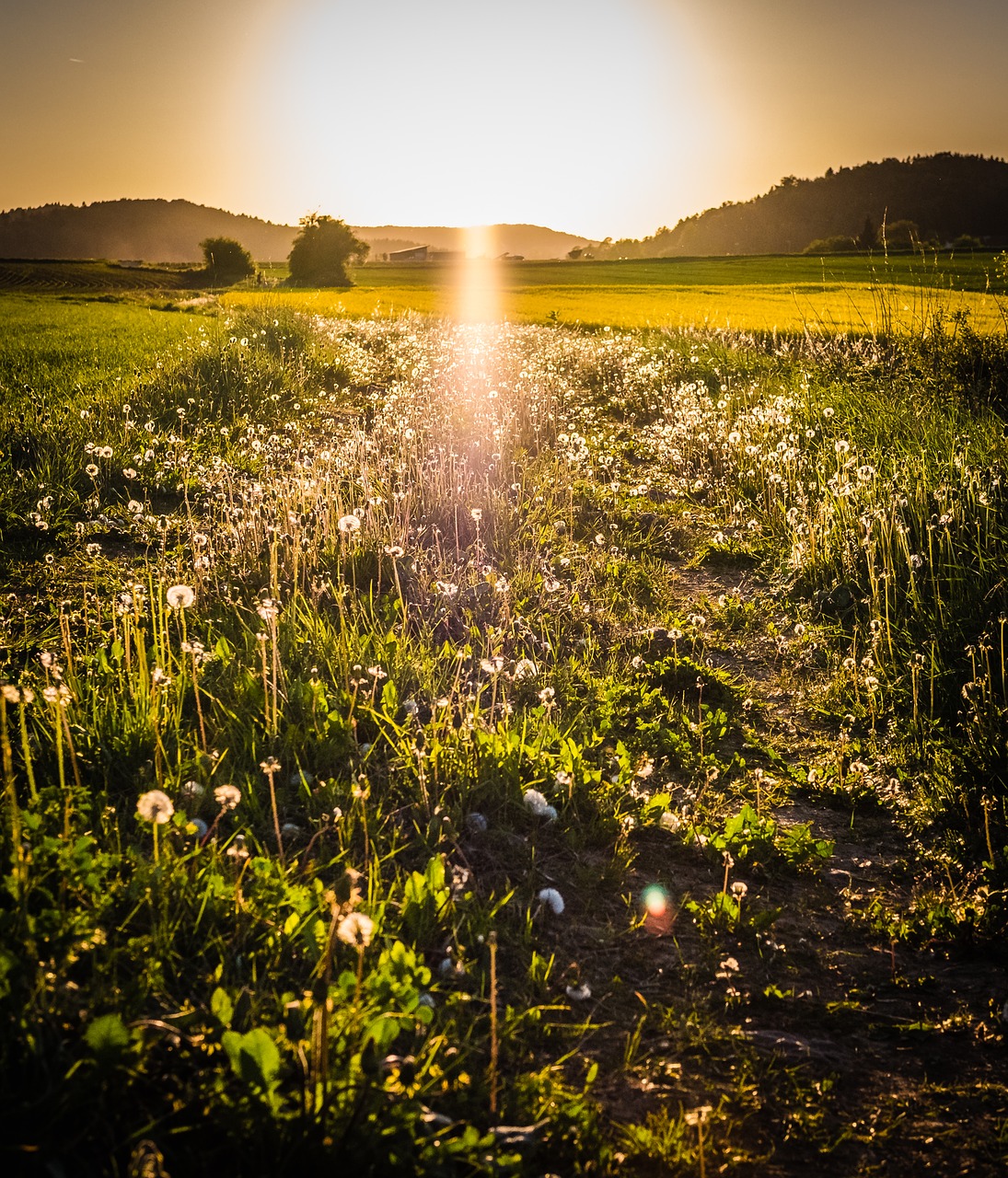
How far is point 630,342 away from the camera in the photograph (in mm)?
17469

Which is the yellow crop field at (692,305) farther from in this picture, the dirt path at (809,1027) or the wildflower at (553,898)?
the wildflower at (553,898)

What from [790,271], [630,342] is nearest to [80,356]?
[630,342]

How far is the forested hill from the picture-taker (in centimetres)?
8988

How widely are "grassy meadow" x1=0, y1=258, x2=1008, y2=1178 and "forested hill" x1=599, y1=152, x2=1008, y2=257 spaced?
9280 cm

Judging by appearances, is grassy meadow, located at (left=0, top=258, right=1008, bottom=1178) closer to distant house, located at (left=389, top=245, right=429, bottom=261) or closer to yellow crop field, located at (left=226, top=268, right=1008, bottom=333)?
yellow crop field, located at (left=226, top=268, right=1008, bottom=333)

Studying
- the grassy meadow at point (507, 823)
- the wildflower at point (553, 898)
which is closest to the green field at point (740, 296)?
the grassy meadow at point (507, 823)

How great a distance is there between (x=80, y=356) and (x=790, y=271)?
49.5m

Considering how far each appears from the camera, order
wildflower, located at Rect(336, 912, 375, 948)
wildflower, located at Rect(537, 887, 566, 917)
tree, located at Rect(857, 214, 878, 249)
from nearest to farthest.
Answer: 1. wildflower, located at Rect(336, 912, 375, 948)
2. wildflower, located at Rect(537, 887, 566, 917)
3. tree, located at Rect(857, 214, 878, 249)

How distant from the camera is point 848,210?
10794 cm

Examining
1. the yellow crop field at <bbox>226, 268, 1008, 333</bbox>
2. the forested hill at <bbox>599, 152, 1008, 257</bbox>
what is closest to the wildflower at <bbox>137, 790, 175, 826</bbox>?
the yellow crop field at <bbox>226, 268, 1008, 333</bbox>

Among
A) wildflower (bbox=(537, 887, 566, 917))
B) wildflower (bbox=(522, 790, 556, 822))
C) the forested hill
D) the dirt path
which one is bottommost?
the dirt path

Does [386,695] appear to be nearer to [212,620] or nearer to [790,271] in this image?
[212,620]

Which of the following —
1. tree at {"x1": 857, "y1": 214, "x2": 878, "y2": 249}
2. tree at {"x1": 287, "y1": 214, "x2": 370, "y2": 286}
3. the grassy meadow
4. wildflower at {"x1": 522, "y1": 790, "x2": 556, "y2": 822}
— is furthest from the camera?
tree at {"x1": 287, "y1": 214, "x2": 370, "y2": 286}

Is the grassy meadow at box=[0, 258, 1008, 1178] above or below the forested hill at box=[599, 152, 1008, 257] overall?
below
